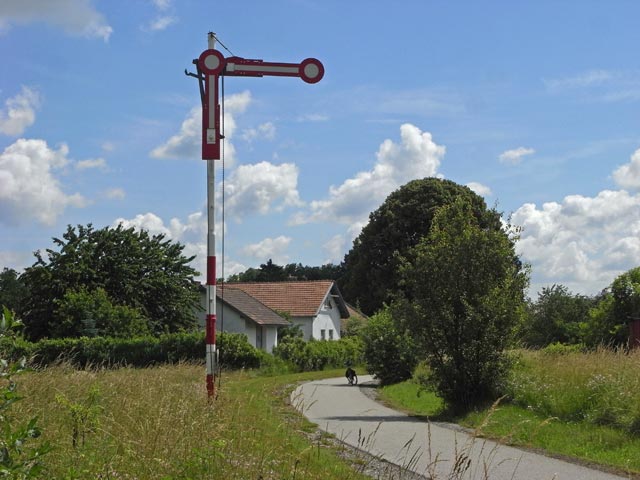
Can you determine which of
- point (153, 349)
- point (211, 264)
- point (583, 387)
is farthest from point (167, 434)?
point (153, 349)

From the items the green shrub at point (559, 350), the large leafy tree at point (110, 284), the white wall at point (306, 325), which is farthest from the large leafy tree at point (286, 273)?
the green shrub at point (559, 350)

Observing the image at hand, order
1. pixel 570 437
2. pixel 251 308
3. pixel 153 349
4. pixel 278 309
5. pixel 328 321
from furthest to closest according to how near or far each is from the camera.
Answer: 1. pixel 328 321
2. pixel 278 309
3. pixel 251 308
4. pixel 153 349
5. pixel 570 437

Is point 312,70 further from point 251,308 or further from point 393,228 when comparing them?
point 393,228

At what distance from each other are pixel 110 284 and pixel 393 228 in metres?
24.5

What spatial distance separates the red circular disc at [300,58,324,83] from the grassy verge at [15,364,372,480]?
4.93 meters

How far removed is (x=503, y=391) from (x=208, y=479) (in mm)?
12944

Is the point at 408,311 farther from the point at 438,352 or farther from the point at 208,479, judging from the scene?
the point at 208,479

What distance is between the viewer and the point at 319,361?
146 feet

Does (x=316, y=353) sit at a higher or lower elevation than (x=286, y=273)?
lower

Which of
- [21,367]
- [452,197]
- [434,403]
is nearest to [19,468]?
Answer: [21,367]

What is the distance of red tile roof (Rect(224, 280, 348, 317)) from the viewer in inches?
2219

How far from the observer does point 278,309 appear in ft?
185

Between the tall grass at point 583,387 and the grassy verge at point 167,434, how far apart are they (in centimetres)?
597

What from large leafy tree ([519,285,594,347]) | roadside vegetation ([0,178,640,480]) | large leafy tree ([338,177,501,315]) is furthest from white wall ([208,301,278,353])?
large leafy tree ([519,285,594,347])
